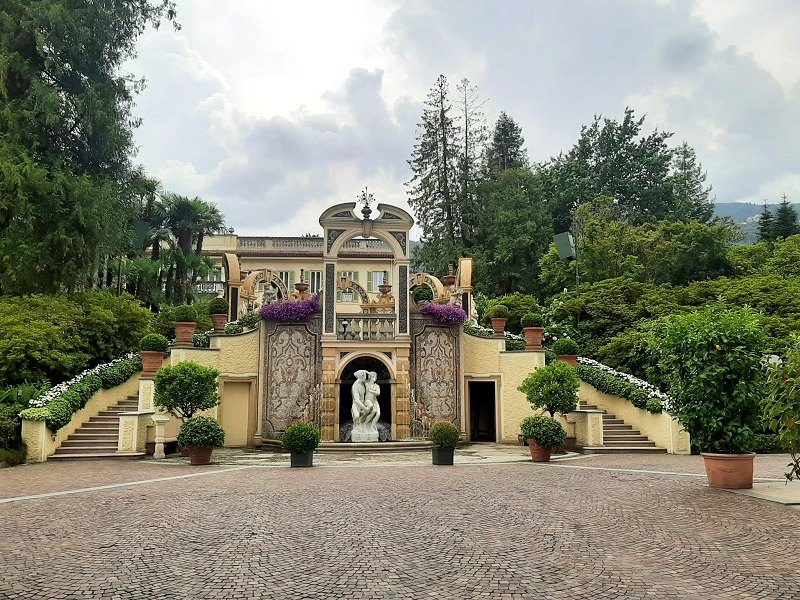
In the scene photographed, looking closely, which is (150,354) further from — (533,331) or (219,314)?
(533,331)

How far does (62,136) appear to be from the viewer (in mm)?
19141

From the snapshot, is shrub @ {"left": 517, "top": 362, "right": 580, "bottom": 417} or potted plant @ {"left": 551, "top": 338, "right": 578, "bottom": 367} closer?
shrub @ {"left": 517, "top": 362, "right": 580, "bottom": 417}

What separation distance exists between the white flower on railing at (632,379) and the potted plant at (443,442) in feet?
20.1

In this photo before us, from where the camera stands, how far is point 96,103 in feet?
59.9

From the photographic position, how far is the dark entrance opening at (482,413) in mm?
20141

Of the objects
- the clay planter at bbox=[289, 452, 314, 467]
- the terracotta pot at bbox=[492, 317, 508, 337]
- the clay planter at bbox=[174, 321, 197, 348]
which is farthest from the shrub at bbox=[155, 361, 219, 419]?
the terracotta pot at bbox=[492, 317, 508, 337]

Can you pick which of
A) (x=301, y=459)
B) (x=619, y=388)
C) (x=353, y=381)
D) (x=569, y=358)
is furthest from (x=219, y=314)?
(x=619, y=388)

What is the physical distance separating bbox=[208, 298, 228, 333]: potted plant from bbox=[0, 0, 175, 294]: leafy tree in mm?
3534

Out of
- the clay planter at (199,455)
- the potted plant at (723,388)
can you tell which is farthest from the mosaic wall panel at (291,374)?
the potted plant at (723,388)

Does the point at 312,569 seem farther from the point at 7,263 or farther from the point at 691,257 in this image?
the point at 691,257

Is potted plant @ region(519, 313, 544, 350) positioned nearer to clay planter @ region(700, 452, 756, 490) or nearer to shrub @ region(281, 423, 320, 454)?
shrub @ region(281, 423, 320, 454)

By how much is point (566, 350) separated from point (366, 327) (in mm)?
5820

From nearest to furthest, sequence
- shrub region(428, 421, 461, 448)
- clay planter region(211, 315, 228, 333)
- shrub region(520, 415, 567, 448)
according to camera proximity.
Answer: shrub region(428, 421, 461, 448) < shrub region(520, 415, 567, 448) < clay planter region(211, 315, 228, 333)

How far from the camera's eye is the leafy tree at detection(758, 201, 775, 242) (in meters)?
37.5
